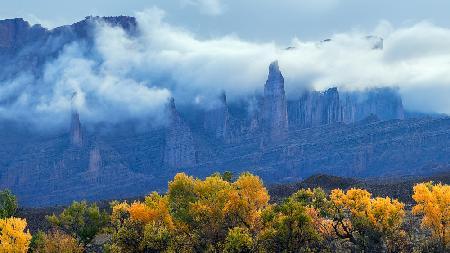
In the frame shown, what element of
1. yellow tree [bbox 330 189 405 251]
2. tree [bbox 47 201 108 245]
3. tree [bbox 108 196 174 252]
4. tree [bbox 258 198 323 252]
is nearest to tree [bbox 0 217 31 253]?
tree [bbox 108 196 174 252]

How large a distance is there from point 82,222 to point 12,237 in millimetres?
23119

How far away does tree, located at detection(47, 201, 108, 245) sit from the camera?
121 meters

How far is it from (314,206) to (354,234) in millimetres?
10102

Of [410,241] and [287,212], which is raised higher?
[287,212]

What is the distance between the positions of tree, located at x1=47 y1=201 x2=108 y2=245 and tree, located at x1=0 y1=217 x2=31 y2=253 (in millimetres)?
22126

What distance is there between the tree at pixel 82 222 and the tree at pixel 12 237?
22126mm

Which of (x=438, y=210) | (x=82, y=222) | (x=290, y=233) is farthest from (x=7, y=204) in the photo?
(x=438, y=210)

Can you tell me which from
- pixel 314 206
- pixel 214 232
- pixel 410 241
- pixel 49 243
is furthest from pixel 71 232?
pixel 410 241

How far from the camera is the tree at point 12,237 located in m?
94.9

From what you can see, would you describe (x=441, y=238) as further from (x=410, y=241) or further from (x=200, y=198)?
(x=200, y=198)

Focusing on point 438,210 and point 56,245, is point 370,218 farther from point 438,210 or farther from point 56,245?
point 56,245

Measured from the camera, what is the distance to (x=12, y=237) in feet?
325

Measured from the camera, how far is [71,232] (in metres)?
122

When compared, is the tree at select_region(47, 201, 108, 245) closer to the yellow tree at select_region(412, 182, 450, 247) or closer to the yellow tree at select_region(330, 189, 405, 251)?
the yellow tree at select_region(330, 189, 405, 251)
